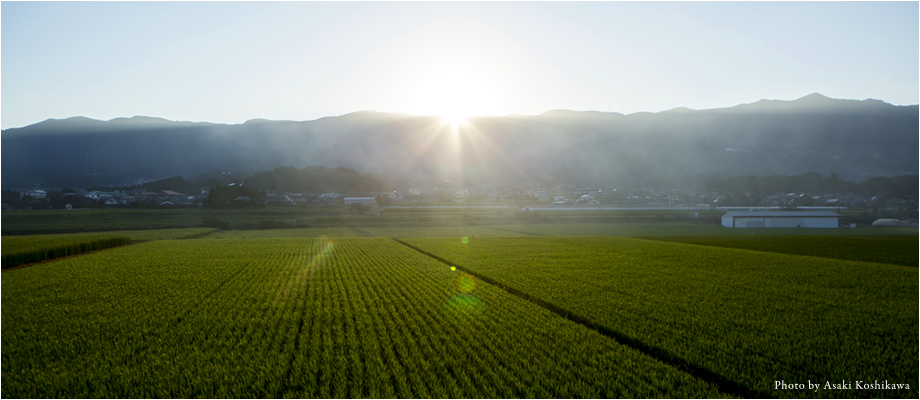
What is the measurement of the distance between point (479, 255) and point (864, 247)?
87.1 ft

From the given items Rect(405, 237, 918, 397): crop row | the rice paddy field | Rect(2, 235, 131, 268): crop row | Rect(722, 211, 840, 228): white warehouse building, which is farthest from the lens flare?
Rect(722, 211, 840, 228): white warehouse building

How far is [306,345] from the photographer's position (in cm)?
916

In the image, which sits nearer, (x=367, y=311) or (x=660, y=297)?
(x=367, y=311)

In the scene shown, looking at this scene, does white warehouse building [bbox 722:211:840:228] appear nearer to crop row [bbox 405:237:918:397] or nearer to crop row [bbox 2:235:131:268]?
crop row [bbox 405:237:918:397]

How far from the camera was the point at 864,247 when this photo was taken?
100 feet

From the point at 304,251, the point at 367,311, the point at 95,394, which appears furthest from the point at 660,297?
the point at 304,251

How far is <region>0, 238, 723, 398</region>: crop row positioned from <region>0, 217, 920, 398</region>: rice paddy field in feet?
0.16

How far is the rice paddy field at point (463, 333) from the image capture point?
7207mm

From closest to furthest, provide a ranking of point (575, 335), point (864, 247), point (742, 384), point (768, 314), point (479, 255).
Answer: point (742, 384), point (575, 335), point (768, 314), point (479, 255), point (864, 247)

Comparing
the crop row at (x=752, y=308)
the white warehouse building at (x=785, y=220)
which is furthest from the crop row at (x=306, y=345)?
the white warehouse building at (x=785, y=220)

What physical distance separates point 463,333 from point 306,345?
130 inches

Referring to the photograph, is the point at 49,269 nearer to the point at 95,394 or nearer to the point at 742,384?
the point at 95,394

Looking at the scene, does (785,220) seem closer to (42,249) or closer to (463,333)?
(463,333)

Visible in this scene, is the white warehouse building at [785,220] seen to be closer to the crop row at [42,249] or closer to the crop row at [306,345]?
the crop row at [306,345]
